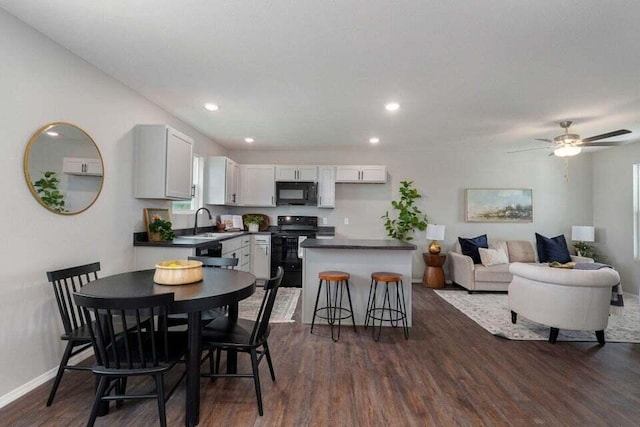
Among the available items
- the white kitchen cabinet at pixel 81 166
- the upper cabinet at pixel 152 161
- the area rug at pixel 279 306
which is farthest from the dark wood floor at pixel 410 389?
the upper cabinet at pixel 152 161

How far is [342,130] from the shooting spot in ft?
15.6

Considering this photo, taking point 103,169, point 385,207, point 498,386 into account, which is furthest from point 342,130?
point 498,386

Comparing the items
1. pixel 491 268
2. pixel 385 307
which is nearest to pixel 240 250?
pixel 385 307

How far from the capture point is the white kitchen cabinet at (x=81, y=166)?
257cm

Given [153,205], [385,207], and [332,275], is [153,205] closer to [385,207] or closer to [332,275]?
[332,275]

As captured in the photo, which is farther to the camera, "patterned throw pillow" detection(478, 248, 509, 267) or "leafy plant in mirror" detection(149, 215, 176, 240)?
"patterned throw pillow" detection(478, 248, 509, 267)

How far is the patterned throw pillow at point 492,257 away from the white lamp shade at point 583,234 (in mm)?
1437

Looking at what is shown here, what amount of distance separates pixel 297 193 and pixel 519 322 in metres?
3.83

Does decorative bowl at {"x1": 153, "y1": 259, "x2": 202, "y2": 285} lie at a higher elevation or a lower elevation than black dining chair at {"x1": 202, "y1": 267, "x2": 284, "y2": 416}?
higher

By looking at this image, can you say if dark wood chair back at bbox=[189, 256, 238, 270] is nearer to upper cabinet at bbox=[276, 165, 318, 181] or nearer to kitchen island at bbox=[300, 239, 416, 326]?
kitchen island at bbox=[300, 239, 416, 326]

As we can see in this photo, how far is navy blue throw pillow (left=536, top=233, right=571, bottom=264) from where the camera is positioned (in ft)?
17.6

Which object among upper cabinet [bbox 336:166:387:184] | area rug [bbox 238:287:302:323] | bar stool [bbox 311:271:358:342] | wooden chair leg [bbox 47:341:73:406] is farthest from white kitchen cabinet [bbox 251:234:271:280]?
wooden chair leg [bbox 47:341:73:406]

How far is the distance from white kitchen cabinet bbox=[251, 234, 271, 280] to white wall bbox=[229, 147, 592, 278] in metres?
0.74

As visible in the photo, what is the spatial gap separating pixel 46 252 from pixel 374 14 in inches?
114
